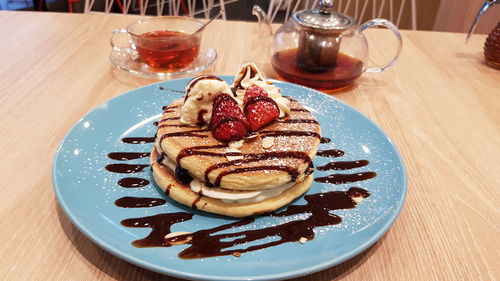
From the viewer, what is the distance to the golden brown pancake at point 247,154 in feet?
2.95

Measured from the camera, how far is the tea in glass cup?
1.61 meters

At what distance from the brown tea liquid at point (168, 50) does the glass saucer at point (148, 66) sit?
31 millimetres

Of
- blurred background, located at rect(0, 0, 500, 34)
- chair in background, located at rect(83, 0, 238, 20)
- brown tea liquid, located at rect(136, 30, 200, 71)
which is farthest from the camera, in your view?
blurred background, located at rect(0, 0, 500, 34)

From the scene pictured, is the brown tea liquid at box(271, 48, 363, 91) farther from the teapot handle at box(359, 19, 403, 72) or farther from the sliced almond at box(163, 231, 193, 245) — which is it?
the sliced almond at box(163, 231, 193, 245)

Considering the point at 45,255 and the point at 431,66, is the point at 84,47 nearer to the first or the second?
the point at 45,255

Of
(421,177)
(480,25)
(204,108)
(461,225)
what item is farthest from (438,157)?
(480,25)

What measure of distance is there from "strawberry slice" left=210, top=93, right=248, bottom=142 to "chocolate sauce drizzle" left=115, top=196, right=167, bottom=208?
8.8 inches

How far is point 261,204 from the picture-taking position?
92cm

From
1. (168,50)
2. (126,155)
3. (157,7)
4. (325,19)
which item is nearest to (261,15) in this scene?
(325,19)

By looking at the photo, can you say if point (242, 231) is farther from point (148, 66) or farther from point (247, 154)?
point (148, 66)

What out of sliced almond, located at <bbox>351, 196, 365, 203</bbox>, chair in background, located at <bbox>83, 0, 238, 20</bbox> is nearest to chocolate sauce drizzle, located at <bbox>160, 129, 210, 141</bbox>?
sliced almond, located at <bbox>351, 196, 365, 203</bbox>

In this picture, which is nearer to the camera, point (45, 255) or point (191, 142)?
point (45, 255)

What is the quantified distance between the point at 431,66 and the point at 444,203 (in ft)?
3.47

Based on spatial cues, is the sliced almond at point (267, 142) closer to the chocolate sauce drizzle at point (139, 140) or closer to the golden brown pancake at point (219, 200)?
the golden brown pancake at point (219, 200)
